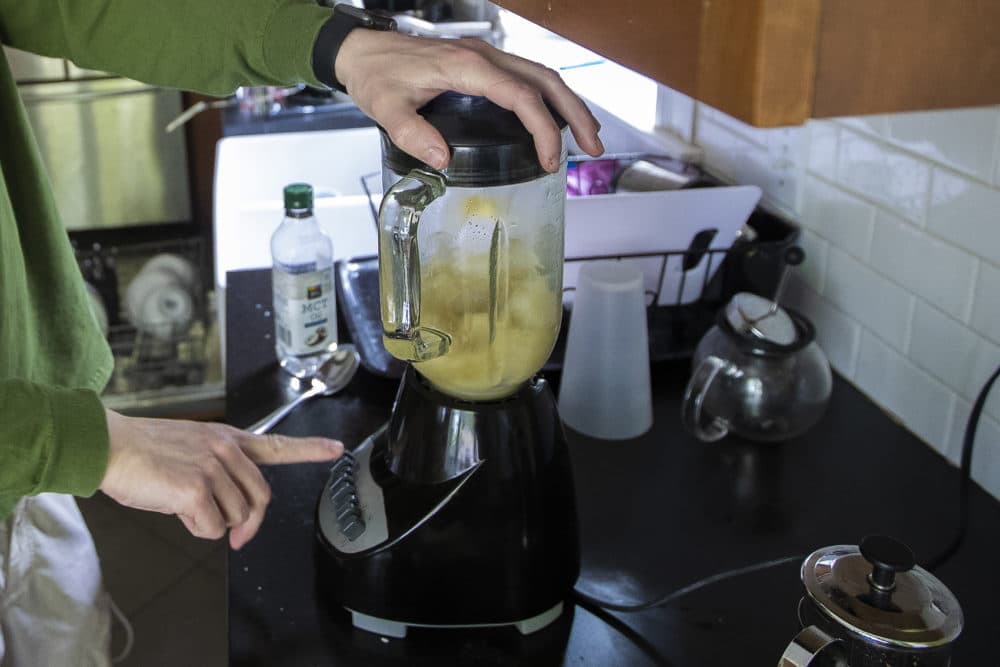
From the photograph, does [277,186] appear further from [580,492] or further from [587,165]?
[580,492]

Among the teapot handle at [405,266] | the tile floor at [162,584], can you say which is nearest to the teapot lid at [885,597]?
the teapot handle at [405,266]

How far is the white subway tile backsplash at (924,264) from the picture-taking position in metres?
1.00

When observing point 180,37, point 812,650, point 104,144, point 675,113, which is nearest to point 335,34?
point 180,37

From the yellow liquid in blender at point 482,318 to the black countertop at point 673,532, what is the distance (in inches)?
6.6

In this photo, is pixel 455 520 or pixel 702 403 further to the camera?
pixel 702 403

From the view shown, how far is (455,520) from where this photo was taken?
745 millimetres

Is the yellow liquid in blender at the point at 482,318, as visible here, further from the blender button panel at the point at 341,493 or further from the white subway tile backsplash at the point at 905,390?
the white subway tile backsplash at the point at 905,390

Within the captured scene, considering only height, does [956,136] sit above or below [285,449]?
above

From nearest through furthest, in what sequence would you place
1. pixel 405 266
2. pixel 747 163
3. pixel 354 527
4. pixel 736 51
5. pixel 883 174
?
pixel 736 51, pixel 405 266, pixel 354 527, pixel 883 174, pixel 747 163

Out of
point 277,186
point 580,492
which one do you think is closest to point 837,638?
point 580,492

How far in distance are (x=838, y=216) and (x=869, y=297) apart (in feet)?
0.35

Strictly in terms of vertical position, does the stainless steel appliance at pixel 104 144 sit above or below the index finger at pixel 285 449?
below

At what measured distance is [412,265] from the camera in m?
0.67

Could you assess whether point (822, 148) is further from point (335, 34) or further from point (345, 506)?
point (345, 506)
